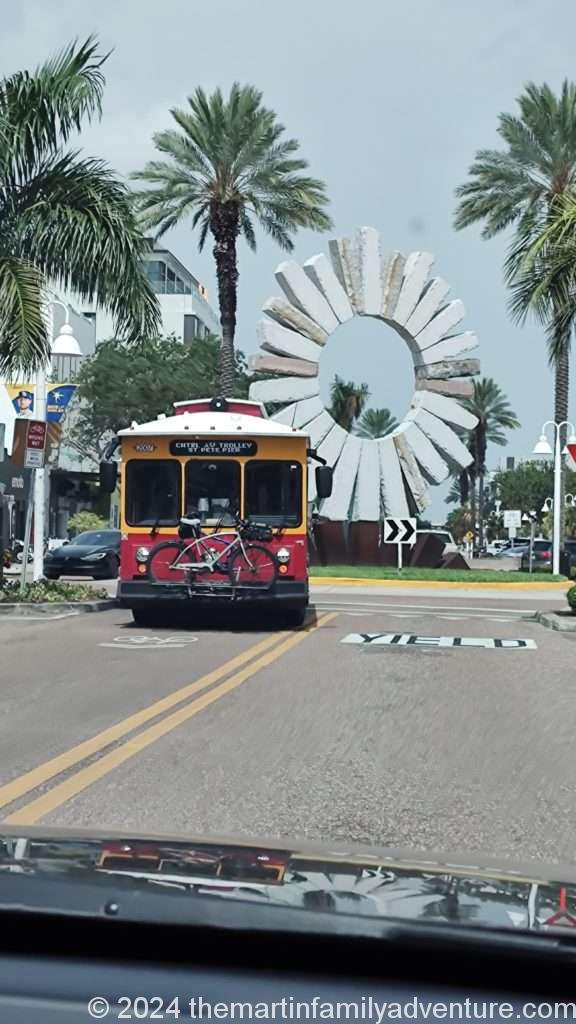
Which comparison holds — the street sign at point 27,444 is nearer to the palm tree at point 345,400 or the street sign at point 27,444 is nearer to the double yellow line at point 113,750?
the double yellow line at point 113,750

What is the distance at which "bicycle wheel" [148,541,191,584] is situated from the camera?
18.7 m

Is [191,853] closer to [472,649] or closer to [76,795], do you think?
[76,795]

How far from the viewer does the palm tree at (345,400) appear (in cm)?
7719

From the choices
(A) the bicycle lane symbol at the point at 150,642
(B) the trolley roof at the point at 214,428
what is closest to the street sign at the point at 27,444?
(B) the trolley roof at the point at 214,428

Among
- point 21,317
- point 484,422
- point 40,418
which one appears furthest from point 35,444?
point 484,422

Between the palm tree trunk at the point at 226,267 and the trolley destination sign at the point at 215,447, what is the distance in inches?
841

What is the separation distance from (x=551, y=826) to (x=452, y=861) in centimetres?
331

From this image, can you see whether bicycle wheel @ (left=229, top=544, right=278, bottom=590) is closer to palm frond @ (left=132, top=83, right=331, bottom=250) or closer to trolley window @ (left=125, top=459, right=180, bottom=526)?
trolley window @ (left=125, top=459, right=180, bottom=526)

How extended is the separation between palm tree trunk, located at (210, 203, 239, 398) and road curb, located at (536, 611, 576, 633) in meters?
19.5

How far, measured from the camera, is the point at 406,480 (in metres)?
41.0

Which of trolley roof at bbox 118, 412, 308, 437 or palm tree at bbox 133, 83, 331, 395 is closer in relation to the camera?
trolley roof at bbox 118, 412, 308, 437

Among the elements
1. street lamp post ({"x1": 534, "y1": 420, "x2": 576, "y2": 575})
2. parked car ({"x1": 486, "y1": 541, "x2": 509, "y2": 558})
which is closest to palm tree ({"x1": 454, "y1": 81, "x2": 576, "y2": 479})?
street lamp post ({"x1": 534, "y1": 420, "x2": 576, "y2": 575})

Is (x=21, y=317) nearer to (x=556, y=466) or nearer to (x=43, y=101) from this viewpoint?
(x=43, y=101)

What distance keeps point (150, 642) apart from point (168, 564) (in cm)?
212
